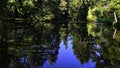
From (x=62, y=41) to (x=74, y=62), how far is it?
16.5 meters

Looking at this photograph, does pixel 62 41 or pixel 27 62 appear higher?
pixel 27 62

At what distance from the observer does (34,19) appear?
74562 mm

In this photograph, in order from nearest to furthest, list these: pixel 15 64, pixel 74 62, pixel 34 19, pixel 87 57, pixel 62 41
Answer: pixel 15 64 → pixel 74 62 → pixel 87 57 → pixel 62 41 → pixel 34 19

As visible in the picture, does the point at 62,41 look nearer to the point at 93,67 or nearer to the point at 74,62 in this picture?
the point at 74,62

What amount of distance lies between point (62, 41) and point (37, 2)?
36268 mm

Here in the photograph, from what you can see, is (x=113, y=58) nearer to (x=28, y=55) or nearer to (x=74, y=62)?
(x=74, y=62)

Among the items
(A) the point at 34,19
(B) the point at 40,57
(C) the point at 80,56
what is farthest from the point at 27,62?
(A) the point at 34,19

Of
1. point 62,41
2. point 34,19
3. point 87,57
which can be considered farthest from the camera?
point 34,19

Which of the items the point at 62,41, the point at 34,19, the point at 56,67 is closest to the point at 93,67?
the point at 56,67

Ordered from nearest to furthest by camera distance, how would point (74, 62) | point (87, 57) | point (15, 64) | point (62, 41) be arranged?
point (15, 64), point (74, 62), point (87, 57), point (62, 41)

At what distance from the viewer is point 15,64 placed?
23.0m

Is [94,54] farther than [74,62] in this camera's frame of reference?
Yes

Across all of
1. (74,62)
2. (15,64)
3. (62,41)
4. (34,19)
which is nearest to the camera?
(15,64)

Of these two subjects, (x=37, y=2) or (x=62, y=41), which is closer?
(x=62, y=41)
